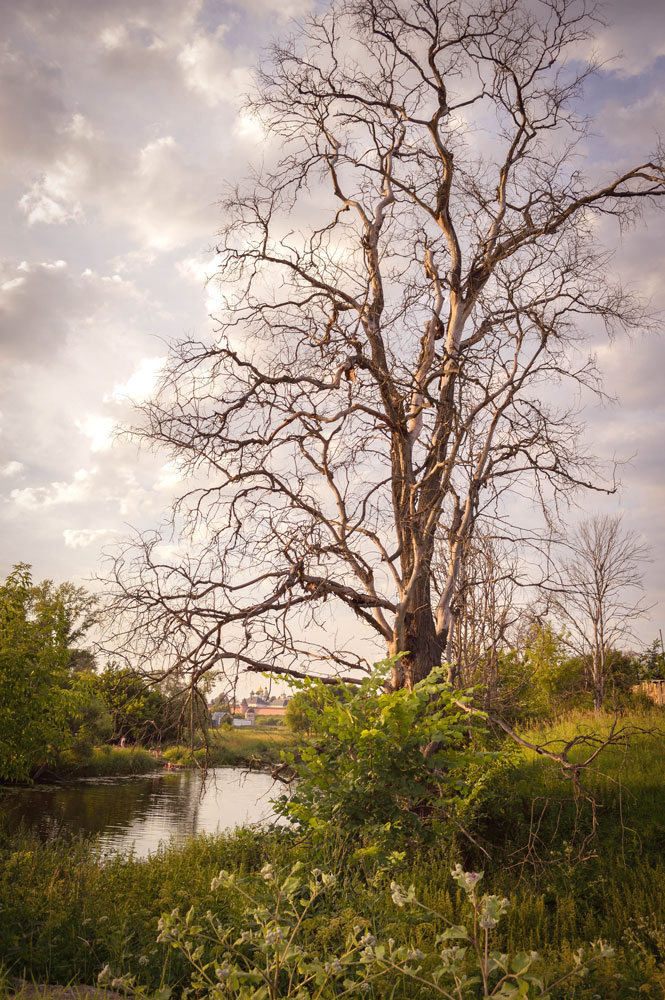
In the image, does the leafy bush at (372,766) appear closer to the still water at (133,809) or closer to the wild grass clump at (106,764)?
the still water at (133,809)


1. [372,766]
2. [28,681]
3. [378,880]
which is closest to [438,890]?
[372,766]

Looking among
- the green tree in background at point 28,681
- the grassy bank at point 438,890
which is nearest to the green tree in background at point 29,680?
the green tree in background at point 28,681

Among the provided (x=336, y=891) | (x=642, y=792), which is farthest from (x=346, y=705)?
(x=642, y=792)

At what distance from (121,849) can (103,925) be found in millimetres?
10339

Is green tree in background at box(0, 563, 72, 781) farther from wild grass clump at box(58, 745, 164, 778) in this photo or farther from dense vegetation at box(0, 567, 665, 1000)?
wild grass clump at box(58, 745, 164, 778)

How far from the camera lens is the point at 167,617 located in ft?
25.0

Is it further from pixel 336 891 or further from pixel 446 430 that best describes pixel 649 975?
pixel 446 430

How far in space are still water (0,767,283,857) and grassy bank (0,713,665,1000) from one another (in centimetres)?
591

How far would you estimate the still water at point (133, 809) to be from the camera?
17.1 metres

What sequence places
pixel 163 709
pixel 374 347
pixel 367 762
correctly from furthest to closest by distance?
pixel 374 347 → pixel 163 709 → pixel 367 762

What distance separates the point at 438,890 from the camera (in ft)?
21.8

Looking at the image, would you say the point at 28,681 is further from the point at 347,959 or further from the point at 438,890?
the point at 347,959

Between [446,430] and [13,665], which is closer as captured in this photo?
[446,430]

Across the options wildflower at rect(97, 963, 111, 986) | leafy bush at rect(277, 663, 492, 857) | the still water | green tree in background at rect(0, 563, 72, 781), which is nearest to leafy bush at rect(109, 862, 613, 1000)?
wildflower at rect(97, 963, 111, 986)
